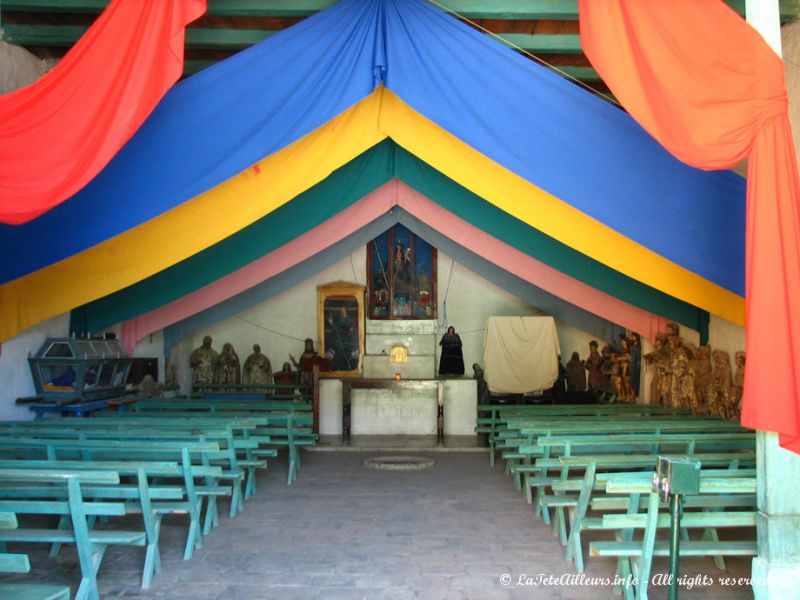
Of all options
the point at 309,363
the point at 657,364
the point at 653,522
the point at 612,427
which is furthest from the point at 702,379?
the point at 309,363

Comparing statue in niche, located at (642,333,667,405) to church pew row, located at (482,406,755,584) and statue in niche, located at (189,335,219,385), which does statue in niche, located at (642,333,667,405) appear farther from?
statue in niche, located at (189,335,219,385)

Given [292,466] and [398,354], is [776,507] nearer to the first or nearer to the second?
[292,466]

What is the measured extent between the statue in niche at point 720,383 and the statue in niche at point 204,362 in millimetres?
8568

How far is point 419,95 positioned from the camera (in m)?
5.83

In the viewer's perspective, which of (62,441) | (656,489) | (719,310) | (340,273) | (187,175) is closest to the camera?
(656,489)

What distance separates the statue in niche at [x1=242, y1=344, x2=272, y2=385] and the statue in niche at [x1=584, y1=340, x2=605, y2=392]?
584cm

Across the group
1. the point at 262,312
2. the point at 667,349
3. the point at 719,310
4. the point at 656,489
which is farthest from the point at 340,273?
the point at 656,489

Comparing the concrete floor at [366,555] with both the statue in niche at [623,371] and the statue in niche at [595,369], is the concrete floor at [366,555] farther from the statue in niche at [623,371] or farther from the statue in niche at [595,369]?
the statue in niche at [595,369]

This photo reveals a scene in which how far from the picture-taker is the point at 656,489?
134 inches

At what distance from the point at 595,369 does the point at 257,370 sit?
6.12m

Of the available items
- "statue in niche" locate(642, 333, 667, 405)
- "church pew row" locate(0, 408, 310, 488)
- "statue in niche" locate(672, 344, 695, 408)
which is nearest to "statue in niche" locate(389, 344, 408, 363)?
"church pew row" locate(0, 408, 310, 488)

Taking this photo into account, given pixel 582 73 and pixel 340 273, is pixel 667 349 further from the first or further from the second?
pixel 340 273

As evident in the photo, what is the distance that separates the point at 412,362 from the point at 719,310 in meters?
6.84

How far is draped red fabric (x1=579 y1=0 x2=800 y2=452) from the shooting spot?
3.68 m
